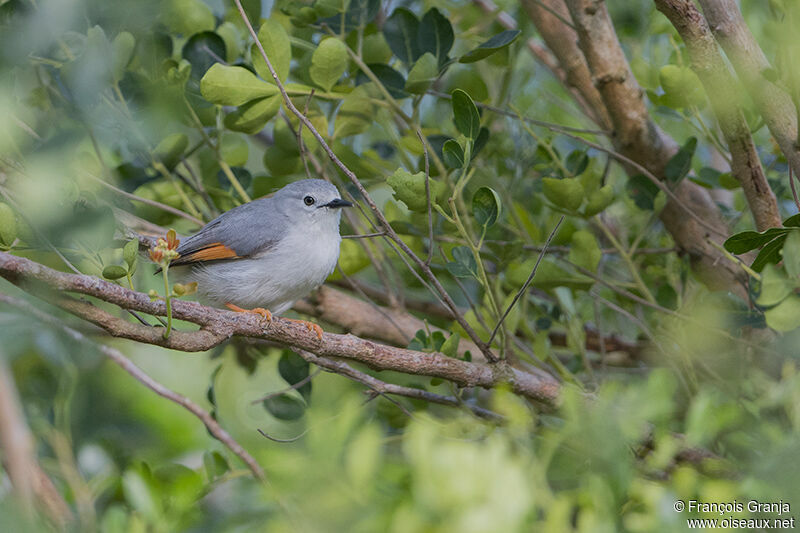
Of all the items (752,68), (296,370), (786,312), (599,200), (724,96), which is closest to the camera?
(786,312)

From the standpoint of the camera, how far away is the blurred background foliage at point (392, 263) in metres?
0.79

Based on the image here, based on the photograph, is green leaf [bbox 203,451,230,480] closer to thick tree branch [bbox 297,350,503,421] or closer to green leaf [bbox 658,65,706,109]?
thick tree branch [bbox 297,350,503,421]

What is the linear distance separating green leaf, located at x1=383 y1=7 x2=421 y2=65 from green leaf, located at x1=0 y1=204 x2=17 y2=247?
1.08 meters

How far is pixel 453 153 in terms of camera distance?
159 cm

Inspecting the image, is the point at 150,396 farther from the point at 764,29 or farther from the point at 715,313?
the point at 764,29

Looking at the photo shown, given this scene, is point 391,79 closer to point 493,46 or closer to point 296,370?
point 493,46

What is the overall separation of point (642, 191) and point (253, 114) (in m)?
1.08

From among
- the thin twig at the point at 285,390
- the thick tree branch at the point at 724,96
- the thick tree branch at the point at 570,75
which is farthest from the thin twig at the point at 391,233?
the thick tree branch at the point at 570,75

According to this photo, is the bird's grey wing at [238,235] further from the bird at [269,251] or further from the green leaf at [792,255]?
the green leaf at [792,255]

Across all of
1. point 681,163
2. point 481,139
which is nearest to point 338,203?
point 481,139

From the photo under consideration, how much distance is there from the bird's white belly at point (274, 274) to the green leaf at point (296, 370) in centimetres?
28

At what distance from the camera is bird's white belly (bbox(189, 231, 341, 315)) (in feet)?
7.65

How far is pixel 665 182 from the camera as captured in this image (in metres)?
2.21

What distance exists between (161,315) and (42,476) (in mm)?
355
